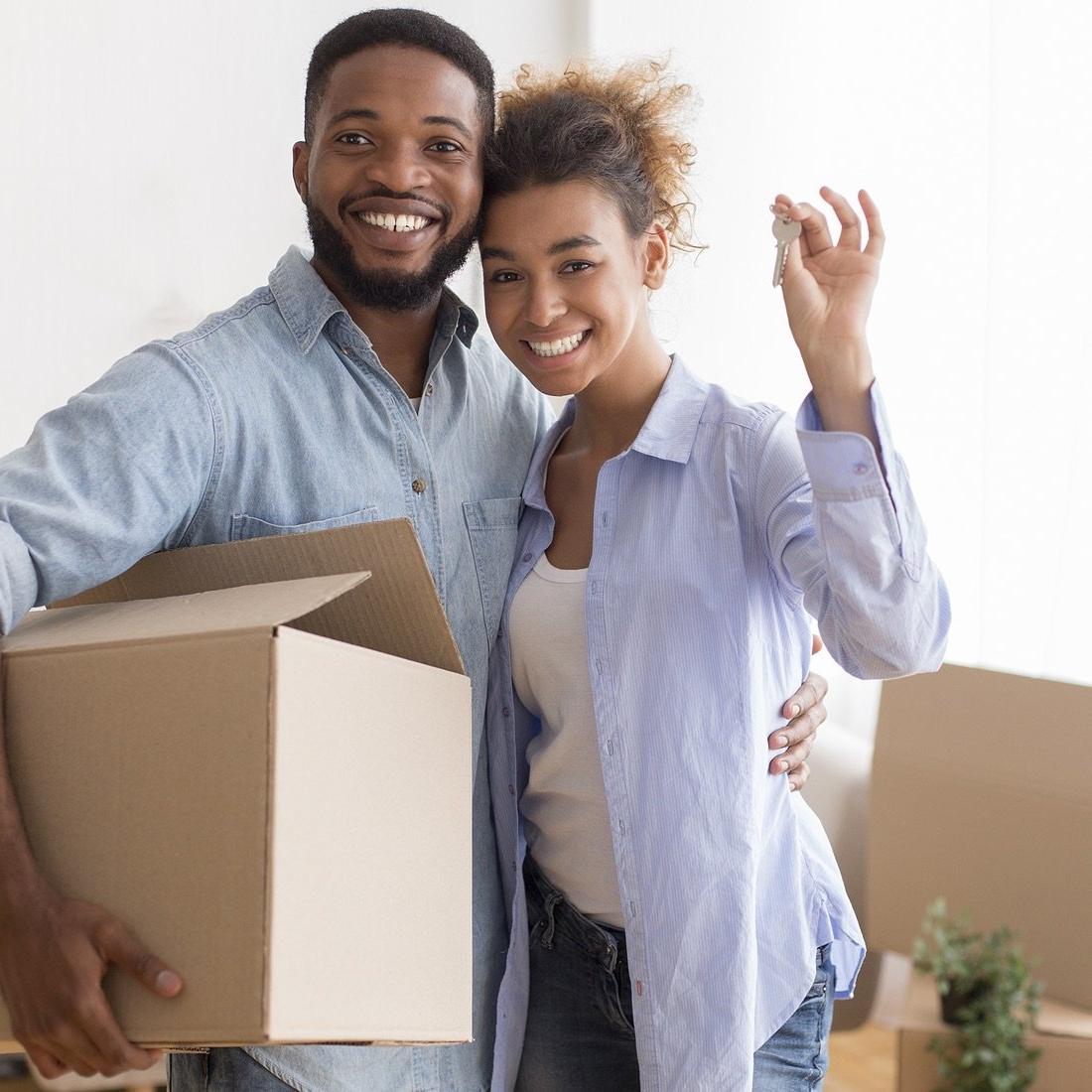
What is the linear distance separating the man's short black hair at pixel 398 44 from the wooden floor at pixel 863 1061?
1770 mm

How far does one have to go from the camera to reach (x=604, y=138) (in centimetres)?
122

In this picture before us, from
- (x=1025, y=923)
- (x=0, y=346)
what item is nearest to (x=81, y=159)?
(x=0, y=346)

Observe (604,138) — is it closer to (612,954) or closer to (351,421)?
(351,421)

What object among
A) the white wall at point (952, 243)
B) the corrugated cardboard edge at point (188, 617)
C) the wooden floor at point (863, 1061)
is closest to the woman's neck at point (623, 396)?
the corrugated cardboard edge at point (188, 617)

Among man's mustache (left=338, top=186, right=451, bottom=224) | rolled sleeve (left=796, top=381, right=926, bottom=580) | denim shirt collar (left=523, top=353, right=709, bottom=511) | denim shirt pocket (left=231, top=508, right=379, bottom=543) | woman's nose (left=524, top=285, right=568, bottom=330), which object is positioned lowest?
denim shirt pocket (left=231, top=508, right=379, bottom=543)

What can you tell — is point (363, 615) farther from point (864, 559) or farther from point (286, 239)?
point (286, 239)

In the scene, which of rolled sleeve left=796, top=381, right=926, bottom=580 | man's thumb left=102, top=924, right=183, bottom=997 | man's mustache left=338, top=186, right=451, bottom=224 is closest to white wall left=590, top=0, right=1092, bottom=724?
man's mustache left=338, top=186, right=451, bottom=224

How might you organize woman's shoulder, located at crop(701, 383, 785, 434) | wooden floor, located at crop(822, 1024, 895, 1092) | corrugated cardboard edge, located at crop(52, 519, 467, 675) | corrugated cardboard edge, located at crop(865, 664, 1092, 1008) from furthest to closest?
wooden floor, located at crop(822, 1024, 895, 1092) < corrugated cardboard edge, located at crop(865, 664, 1092, 1008) < woman's shoulder, located at crop(701, 383, 785, 434) < corrugated cardboard edge, located at crop(52, 519, 467, 675)

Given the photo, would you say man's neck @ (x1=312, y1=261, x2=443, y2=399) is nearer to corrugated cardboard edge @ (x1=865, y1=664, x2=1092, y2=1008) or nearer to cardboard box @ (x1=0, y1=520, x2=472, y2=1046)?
cardboard box @ (x1=0, y1=520, x2=472, y2=1046)

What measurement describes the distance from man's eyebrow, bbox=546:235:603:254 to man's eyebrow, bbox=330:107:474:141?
0.14m

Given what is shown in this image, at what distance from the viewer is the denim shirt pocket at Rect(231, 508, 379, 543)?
109 centimetres

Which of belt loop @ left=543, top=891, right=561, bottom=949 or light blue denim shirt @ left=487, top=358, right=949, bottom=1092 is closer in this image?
light blue denim shirt @ left=487, top=358, right=949, bottom=1092

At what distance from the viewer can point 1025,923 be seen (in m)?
1.90

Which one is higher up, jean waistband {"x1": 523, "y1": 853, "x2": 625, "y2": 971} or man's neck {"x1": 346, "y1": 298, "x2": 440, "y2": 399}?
man's neck {"x1": 346, "y1": 298, "x2": 440, "y2": 399}
